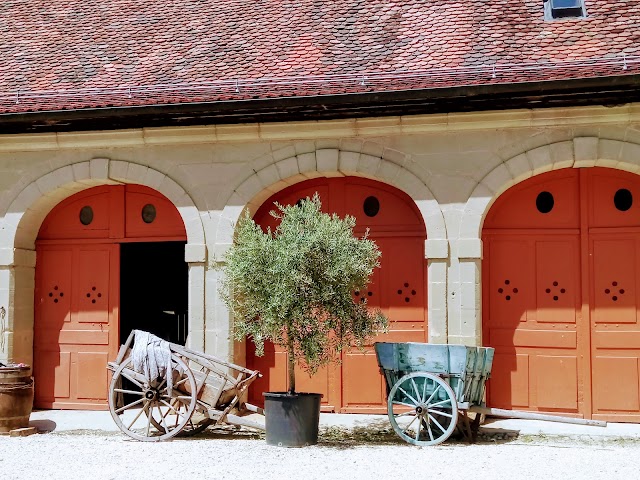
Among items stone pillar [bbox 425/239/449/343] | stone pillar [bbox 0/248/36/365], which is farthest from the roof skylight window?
stone pillar [bbox 0/248/36/365]

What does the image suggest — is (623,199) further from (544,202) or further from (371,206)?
(371,206)

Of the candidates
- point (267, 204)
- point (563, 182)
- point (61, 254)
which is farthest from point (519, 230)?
point (61, 254)

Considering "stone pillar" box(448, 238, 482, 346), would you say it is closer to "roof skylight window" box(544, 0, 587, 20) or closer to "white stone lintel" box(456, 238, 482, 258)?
"white stone lintel" box(456, 238, 482, 258)

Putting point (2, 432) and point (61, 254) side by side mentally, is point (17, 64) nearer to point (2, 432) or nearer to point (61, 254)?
point (61, 254)

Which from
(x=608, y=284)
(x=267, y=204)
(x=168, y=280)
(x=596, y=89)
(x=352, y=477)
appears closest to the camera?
(x=352, y=477)

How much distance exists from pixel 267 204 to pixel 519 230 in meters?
3.34

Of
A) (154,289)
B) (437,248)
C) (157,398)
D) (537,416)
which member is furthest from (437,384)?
(154,289)

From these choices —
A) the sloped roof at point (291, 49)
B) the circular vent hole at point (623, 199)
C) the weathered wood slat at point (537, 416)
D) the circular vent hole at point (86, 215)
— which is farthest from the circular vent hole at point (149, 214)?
the circular vent hole at point (623, 199)

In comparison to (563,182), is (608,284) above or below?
below

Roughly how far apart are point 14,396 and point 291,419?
340cm

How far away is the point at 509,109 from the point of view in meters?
9.62

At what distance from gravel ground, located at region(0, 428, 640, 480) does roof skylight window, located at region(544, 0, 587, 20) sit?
5.61 metres

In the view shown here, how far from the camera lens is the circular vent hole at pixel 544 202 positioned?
1023 centimetres

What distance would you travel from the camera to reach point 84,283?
37.5ft
